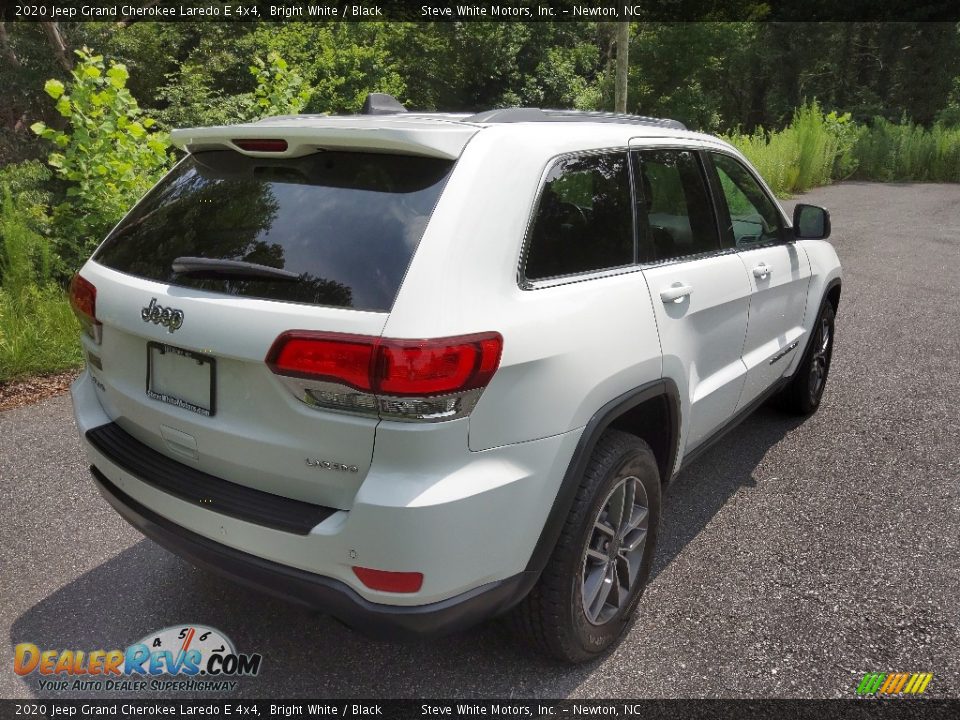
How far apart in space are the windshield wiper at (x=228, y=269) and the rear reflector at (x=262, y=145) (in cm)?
41

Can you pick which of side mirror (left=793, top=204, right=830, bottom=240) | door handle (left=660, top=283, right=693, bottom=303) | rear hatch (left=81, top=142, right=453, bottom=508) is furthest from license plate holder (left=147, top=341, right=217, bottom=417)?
side mirror (left=793, top=204, right=830, bottom=240)

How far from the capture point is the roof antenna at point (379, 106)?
298 centimetres

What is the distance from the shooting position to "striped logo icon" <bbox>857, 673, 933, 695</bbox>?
257 cm

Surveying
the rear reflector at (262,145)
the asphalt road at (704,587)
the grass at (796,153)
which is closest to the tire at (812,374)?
the asphalt road at (704,587)

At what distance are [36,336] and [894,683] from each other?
18.3ft

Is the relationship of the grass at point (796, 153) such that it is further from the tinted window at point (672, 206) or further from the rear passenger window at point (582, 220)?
the rear passenger window at point (582, 220)

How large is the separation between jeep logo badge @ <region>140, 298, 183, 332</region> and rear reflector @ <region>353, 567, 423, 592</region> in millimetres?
889

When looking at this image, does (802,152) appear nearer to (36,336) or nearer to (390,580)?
(36,336)

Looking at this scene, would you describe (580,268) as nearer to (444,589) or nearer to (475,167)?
(475,167)

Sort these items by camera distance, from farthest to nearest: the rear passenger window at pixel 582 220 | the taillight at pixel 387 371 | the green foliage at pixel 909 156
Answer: the green foliage at pixel 909 156
the rear passenger window at pixel 582 220
the taillight at pixel 387 371

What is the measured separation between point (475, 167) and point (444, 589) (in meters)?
1.19

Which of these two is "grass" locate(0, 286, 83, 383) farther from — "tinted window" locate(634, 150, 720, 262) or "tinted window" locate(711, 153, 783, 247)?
"tinted window" locate(711, 153, 783, 247)

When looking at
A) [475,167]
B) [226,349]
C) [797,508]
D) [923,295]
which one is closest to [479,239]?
[475,167]

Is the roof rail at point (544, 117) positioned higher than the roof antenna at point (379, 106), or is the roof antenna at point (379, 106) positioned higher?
the roof antenna at point (379, 106)
